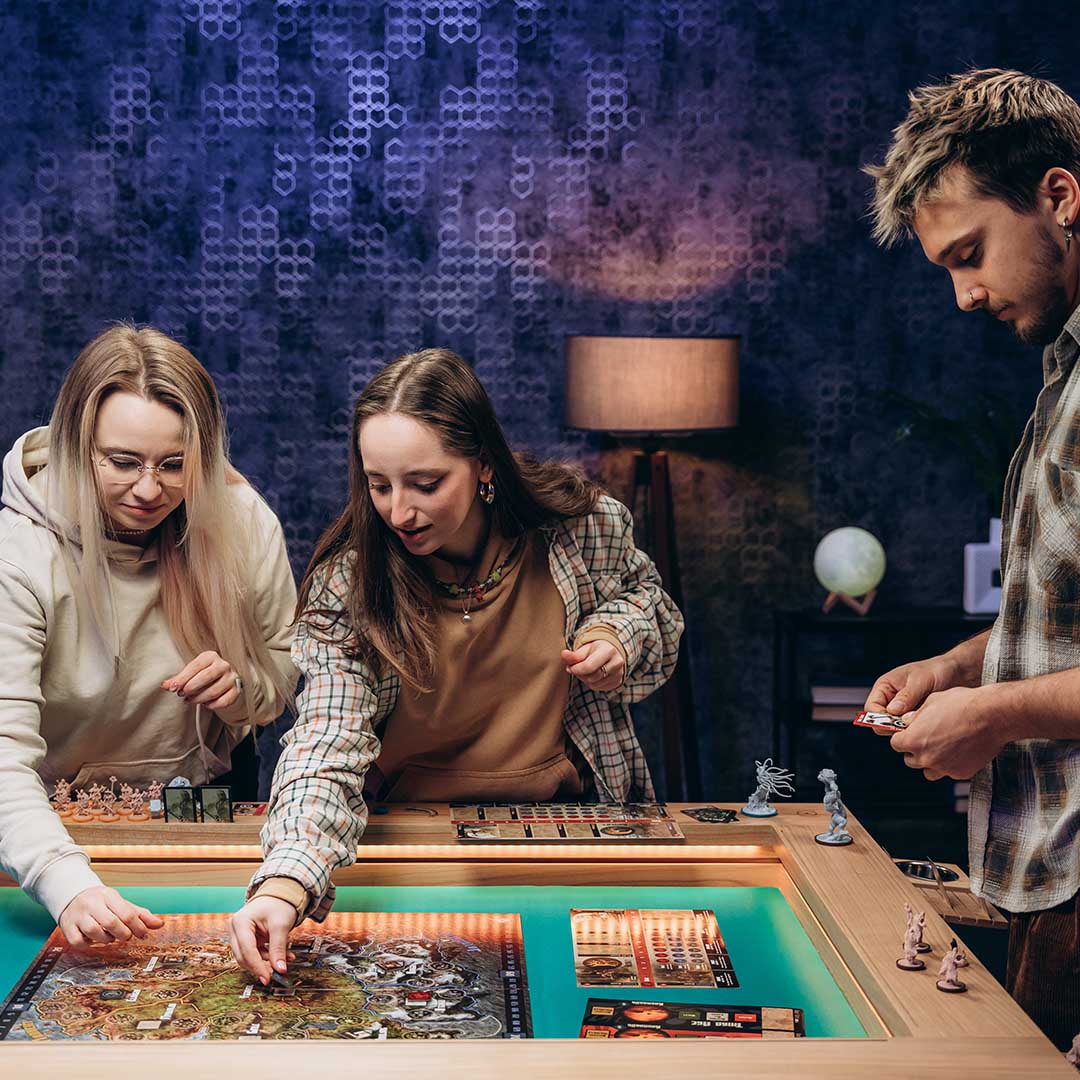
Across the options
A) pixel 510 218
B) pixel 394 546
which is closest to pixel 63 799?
pixel 394 546

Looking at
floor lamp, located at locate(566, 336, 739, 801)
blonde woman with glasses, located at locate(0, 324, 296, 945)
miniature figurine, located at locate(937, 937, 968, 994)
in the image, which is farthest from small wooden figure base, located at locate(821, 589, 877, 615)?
miniature figurine, located at locate(937, 937, 968, 994)

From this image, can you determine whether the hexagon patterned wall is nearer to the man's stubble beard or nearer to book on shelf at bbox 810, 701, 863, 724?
book on shelf at bbox 810, 701, 863, 724

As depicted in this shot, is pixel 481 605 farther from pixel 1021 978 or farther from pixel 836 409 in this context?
pixel 836 409

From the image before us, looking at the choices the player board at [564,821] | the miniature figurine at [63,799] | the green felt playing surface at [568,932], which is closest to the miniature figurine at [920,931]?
the green felt playing surface at [568,932]

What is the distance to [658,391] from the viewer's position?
13.6 ft

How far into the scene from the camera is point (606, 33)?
14.8 ft

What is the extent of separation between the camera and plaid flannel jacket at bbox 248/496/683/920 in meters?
1.69

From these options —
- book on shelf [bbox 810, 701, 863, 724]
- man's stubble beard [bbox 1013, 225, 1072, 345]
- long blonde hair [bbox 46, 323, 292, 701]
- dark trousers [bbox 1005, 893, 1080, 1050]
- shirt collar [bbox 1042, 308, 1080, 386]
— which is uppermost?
man's stubble beard [bbox 1013, 225, 1072, 345]

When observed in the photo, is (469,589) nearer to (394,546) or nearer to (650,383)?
(394,546)

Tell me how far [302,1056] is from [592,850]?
0.70 m

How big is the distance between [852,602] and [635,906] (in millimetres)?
2944

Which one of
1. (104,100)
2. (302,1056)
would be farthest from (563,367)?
(302,1056)

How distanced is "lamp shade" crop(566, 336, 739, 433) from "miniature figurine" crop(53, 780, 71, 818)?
2.49m

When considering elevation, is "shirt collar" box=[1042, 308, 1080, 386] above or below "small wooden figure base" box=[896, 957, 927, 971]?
above
